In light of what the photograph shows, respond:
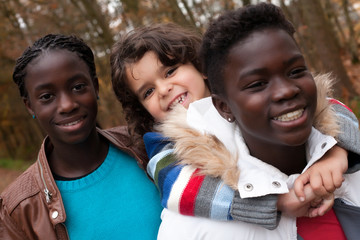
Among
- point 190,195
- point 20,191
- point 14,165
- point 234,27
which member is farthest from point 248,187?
point 14,165

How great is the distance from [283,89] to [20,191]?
170 centimetres

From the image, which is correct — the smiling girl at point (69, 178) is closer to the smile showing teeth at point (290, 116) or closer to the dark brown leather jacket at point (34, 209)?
the dark brown leather jacket at point (34, 209)

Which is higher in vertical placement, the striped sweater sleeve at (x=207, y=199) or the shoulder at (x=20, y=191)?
the shoulder at (x=20, y=191)

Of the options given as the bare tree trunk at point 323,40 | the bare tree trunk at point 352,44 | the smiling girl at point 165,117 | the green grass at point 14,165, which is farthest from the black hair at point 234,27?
the green grass at point 14,165

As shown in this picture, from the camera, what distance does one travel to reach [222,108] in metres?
1.84

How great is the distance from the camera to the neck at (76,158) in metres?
2.29

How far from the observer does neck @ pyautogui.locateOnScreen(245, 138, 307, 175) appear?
1747 millimetres

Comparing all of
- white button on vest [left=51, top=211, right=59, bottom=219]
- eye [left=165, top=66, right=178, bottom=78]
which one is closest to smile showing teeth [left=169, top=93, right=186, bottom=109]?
eye [left=165, top=66, right=178, bottom=78]

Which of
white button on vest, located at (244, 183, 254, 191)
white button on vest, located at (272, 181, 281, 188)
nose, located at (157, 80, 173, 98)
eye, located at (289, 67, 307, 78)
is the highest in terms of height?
nose, located at (157, 80, 173, 98)

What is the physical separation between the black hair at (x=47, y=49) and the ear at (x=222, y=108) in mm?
973

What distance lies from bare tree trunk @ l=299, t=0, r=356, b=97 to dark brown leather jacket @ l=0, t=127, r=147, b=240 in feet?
17.5

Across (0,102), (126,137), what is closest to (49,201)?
(126,137)

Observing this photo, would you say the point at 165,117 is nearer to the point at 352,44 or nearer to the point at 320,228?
the point at 320,228

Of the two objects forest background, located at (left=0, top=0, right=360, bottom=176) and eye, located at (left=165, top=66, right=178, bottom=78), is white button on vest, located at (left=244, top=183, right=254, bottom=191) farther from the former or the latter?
→ forest background, located at (left=0, top=0, right=360, bottom=176)
